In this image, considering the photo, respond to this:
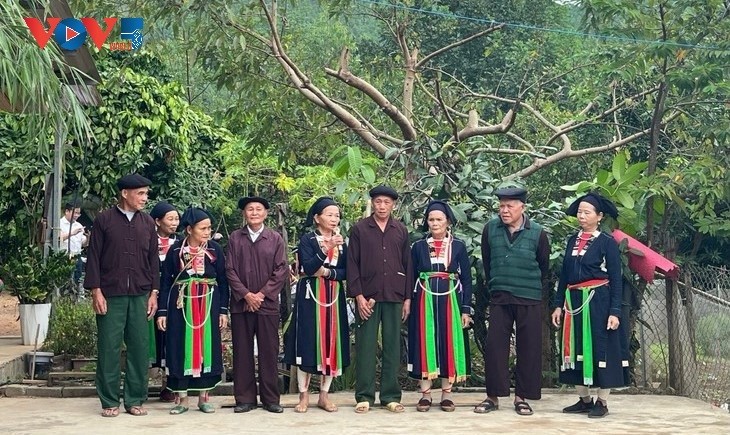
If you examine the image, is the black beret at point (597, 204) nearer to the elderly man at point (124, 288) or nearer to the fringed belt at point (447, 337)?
the fringed belt at point (447, 337)

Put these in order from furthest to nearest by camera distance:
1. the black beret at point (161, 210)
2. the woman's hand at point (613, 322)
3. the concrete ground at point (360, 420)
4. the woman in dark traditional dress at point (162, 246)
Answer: the black beret at point (161, 210), the woman in dark traditional dress at point (162, 246), the woman's hand at point (613, 322), the concrete ground at point (360, 420)

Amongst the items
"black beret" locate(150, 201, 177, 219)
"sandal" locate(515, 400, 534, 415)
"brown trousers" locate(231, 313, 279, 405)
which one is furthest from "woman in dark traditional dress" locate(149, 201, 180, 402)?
→ "sandal" locate(515, 400, 534, 415)

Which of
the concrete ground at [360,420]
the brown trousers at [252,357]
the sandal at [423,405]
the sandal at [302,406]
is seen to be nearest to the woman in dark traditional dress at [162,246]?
the concrete ground at [360,420]

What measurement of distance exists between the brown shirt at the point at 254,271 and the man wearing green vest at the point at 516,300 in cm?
168

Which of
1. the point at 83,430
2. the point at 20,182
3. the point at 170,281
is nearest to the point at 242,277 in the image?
the point at 170,281

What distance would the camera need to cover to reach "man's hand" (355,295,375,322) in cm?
850

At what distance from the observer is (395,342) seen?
8602 mm

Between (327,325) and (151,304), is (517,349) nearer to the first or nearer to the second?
(327,325)

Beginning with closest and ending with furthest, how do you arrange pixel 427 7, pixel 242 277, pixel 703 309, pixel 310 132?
pixel 242 277 < pixel 703 309 < pixel 310 132 < pixel 427 7

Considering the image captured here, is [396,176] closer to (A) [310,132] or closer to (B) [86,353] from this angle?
(A) [310,132]

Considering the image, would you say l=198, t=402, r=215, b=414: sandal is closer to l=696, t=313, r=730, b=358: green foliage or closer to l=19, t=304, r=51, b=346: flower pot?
l=19, t=304, r=51, b=346: flower pot

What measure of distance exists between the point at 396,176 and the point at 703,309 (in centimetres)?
313

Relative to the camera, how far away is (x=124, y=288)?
8.10 m

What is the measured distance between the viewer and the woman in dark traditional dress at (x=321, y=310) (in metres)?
8.42
